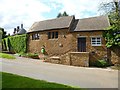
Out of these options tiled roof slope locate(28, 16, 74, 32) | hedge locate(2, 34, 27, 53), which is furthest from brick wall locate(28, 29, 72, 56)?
hedge locate(2, 34, 27, 53)

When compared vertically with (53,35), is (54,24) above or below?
above

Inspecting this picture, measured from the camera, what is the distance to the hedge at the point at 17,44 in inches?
1512

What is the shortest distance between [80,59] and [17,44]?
59.9 ft

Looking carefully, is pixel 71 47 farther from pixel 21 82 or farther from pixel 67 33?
pixel 21 82

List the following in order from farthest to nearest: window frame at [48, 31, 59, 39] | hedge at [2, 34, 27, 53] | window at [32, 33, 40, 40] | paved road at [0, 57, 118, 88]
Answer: hedge at [2, 34, 27, 53], window at [32, 33, 40, 40], window frame at [48, 31, 59, 39], paved road at [0, 57, 118, 88]

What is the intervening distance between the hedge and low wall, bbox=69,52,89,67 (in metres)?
14.0

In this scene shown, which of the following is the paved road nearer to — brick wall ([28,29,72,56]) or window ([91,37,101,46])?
window ([91,37,101,46])

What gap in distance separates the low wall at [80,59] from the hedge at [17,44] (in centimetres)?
1397

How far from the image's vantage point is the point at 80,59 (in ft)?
84.6

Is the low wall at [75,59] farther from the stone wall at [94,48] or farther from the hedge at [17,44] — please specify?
the hedge at [17,44]

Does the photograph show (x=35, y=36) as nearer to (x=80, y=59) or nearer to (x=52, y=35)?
(x=52, y=35)

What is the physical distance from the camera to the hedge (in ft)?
126

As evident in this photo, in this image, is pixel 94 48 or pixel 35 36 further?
pixel 35 36

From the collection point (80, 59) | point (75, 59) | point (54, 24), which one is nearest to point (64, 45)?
point (54, 24)
